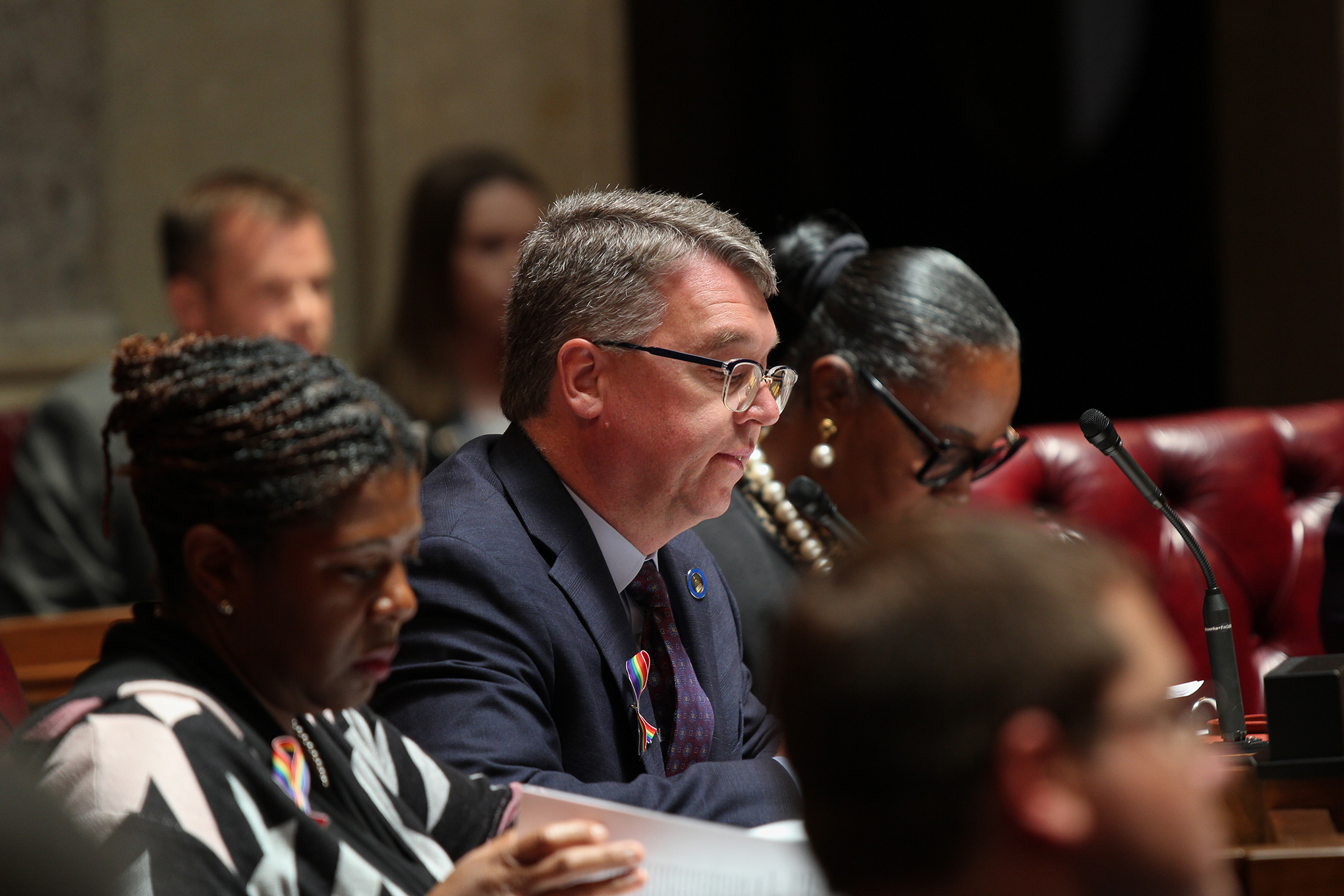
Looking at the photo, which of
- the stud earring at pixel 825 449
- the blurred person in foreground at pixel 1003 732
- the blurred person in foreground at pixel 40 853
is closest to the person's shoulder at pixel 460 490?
the stud earring at pixel 825 449

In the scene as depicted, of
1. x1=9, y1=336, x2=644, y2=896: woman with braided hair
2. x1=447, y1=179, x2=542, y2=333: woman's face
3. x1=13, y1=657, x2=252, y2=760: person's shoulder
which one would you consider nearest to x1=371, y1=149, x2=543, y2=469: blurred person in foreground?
x1=447, y1=179, x2=542, y2=333: woman's face

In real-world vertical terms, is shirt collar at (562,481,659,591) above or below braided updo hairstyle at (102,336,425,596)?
below

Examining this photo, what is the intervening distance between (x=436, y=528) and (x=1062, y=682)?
114 centimetres

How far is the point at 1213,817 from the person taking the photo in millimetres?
899

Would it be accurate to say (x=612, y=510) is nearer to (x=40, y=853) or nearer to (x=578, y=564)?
(x=578, y=564)

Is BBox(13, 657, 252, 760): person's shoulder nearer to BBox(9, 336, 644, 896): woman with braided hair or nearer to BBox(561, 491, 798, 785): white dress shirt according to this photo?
BBox(9, 336, 644, 896): woman with braided hair

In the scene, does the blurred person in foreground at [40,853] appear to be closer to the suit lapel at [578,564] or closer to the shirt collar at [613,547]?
the suit lapel at [578,564]

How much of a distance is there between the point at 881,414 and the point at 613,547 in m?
0.71

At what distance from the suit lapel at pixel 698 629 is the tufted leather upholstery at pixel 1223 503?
3.49 ft

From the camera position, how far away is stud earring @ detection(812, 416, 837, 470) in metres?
2.54

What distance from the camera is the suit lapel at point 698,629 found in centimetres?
202

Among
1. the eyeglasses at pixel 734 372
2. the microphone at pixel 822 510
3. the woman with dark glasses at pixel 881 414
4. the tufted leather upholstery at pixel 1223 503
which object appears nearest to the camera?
→ the eyeglasses at pixel 734 372

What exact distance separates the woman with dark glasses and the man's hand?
1.15 metres

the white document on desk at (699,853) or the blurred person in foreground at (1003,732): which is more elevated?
the blurred person in foreground at (1003,732)
